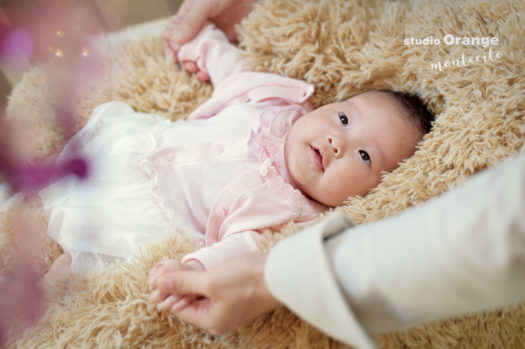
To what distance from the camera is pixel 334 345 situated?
0.59 meters

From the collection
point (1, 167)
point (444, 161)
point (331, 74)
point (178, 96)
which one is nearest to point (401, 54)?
point (331, 74)

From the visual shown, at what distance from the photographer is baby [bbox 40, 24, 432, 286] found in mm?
857

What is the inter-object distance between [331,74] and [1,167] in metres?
0.88

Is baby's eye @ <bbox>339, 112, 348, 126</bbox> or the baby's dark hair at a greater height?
baby's eye @ <bbox>339, 112, 348, 126</bbox>

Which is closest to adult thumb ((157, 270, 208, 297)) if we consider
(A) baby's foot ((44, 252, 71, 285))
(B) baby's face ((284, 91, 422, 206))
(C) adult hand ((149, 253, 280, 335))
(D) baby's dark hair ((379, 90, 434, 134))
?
(C) adult hand ((149, 253, 280, 335))

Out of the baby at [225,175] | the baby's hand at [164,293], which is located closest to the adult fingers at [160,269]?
the baby's hand at [164,293]

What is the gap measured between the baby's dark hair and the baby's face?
0.05 ft

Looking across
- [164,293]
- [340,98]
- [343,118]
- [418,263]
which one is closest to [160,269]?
[164,293]

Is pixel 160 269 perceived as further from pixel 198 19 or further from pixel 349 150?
pixel 198 19

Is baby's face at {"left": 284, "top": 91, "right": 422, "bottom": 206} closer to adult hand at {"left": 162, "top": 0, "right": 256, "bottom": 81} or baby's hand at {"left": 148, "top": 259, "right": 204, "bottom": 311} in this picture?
baby's hand at {"left": 148, "top": 259, "right": 204, "bottom": 311}

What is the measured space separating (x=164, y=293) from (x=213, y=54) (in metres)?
0.77

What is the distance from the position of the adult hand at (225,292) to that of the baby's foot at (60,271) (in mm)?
274

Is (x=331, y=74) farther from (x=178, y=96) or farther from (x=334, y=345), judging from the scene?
(x=334, y=345)

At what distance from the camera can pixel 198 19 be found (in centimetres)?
117
